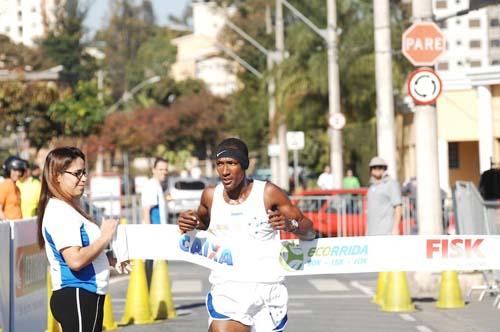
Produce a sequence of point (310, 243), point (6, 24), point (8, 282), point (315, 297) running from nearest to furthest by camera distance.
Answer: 1. point (310, 243)
2. point (8, 282)
3. point (315, 297)
4. point (6, 24)

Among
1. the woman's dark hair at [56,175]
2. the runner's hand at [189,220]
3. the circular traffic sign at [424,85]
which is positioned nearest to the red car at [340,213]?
the circular traffic sign at [424,85]

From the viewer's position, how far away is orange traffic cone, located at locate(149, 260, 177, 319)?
50.0ft

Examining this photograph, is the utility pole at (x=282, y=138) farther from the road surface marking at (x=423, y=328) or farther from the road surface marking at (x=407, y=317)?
the road surface marking at (x=423, y=328)

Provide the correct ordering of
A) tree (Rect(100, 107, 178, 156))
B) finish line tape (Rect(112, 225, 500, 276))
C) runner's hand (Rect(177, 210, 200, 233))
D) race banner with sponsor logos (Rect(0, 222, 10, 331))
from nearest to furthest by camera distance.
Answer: finish line tape (Rect(112, 225, 500, 276)), runner's hand (Rect(177, 210, 200, 233)), race banner with sponsor logos (Rect(0, 222, 10, 331)), tree (Rect(100, 107, 178, 156))

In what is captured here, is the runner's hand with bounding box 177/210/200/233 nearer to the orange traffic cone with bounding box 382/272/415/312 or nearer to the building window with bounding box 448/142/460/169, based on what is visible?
the orange traffic cone with bounding box 382/272/415/312

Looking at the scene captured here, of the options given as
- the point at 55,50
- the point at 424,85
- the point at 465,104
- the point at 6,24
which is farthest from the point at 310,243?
the point at 55,50

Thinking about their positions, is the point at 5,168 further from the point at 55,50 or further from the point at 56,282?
the point at 55,50

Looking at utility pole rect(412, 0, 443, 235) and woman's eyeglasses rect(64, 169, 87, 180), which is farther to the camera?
utility pole rect(412, 0, 443, 235)

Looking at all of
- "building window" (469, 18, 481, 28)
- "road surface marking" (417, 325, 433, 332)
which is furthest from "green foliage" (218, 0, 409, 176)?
"building window" (469, 18, 481, 28)

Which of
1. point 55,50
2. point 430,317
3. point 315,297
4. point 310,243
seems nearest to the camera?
point 310,243

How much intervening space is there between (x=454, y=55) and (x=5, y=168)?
125 m

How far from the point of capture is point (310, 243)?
9.02m

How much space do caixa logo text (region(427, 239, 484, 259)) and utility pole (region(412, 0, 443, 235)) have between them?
8253 millimetres

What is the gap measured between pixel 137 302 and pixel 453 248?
5.27m
